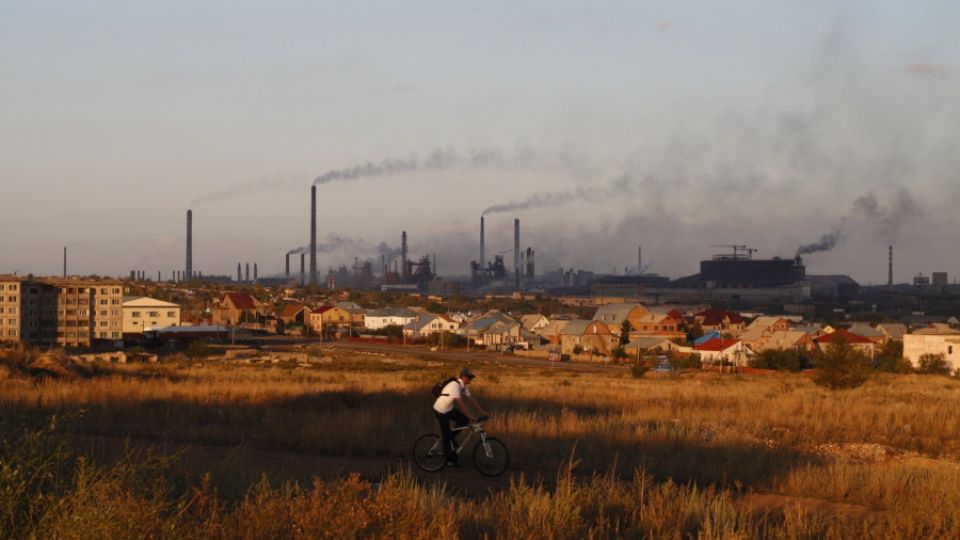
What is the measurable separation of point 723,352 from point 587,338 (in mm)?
16803

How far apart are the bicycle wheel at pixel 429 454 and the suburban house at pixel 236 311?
8947 centimetres

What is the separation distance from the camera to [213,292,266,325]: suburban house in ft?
332

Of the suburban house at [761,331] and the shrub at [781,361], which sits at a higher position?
the suburban house at [761,331]

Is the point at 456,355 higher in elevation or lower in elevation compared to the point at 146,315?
lower

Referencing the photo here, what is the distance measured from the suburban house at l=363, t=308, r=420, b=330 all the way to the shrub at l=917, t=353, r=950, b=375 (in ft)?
178

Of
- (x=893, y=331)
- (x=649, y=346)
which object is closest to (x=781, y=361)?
(x=649, y=346)

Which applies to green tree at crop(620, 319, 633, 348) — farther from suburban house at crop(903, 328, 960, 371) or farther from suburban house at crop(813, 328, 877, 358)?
suburban house at crop(903, 328, 960, 371)

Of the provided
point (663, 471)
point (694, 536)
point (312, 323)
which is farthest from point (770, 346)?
point (694, 536)

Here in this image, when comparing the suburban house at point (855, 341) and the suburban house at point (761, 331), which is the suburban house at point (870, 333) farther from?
the suburban house at point (761, 331)

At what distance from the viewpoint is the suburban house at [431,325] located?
90750 mm

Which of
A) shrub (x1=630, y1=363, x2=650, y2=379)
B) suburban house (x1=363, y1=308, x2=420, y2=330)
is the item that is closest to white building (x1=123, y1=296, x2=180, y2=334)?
suburban house (x1=363, y1=308, x2=420, y2=330)

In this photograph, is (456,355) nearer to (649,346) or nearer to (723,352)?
(649,346)

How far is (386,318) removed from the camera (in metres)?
103

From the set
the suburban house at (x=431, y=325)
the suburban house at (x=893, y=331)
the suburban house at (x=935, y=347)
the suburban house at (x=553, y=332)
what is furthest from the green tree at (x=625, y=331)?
the suburban house at (x=893, y=331)
